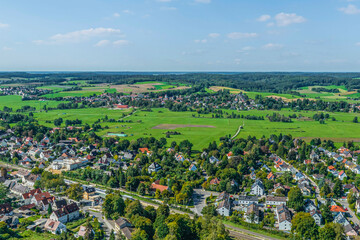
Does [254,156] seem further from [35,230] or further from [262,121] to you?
[262,121]

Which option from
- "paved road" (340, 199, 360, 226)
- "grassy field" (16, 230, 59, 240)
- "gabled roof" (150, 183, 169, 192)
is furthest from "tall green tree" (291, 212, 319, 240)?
"grassy field" (16, 230, 59, 240)

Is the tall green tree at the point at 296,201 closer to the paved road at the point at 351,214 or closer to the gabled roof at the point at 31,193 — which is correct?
the paved road at the point at 351,214

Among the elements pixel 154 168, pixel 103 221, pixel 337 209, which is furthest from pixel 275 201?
pixel 103 221

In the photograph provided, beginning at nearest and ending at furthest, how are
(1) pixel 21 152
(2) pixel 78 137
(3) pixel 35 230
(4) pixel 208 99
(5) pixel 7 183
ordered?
(3) pixel 35 230
(5) pixel 7 183
(1) pixel 21 152
(2) pixel 78 137
(4) pixel 208 99

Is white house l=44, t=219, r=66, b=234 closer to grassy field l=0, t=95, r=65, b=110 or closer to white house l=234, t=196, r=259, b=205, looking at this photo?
white house l=234, t=196, r=259, b=205

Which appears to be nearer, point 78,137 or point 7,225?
point 7,225

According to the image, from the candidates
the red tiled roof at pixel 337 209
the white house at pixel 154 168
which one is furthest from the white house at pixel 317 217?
the white house at pixel 154 168

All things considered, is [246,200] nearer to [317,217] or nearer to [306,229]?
[317,217]

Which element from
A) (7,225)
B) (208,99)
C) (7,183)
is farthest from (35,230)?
(208,99)

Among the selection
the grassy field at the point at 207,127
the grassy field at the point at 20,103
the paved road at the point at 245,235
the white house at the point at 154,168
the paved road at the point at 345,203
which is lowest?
the paved road at the point at 245,235

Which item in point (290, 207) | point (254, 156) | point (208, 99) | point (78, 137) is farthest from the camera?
point (208, 99)
